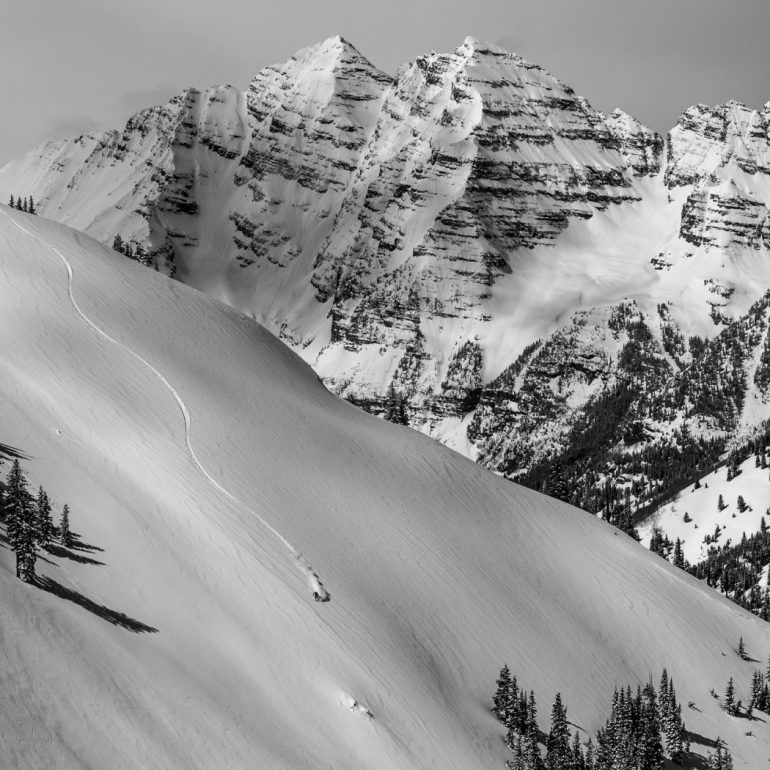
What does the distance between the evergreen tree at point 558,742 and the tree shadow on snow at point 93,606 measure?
89.8ft

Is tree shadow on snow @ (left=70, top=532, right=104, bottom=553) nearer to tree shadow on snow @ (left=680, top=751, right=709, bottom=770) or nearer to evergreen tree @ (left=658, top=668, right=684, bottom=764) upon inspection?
evergreen tree @ (left=658, top=668, right=684, bottom=764)

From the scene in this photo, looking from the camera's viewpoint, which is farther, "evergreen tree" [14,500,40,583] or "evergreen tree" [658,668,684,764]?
"evergreen tree" [658,668,684,764]

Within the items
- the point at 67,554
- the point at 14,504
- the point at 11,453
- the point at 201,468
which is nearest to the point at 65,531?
the point at 67,554

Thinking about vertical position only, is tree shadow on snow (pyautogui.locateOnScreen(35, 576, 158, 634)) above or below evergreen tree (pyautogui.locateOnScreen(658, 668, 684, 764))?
below

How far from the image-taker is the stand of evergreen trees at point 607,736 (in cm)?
6384

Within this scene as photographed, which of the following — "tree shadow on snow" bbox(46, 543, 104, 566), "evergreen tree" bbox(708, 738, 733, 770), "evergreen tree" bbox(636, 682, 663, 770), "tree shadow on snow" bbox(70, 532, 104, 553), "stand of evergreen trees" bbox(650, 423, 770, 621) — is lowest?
"tree shadow on snow" bbox(46, 543, 104, 566)

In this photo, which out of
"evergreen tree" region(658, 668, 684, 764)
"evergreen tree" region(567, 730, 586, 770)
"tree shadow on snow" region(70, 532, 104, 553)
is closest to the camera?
"tree shadow on snow" region(70, 532, 104, 553)

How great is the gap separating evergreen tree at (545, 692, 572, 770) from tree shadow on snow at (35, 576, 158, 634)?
2737 cm

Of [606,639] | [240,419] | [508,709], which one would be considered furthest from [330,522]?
[606,639]

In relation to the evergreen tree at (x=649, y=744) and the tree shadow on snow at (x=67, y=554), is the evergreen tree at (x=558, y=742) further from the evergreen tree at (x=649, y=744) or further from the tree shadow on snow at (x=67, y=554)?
the tree shadow on snow at (x=67, y=554)

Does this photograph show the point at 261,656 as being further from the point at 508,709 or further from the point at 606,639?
the point at 606,639

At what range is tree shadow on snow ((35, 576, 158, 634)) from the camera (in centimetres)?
4803

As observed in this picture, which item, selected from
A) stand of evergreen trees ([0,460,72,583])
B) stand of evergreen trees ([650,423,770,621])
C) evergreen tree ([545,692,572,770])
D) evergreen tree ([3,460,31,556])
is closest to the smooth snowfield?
stand of evergreen trees ([0,460,72,583])

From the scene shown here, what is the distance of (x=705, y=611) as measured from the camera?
98438 millimetres
